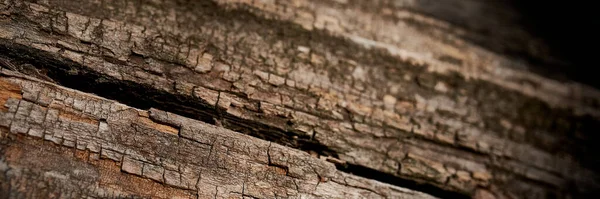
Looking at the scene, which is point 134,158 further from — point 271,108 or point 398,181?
point 398,181

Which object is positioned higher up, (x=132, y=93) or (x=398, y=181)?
(x=398, y=181)

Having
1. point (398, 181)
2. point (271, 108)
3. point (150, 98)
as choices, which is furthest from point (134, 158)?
point (398, 181)

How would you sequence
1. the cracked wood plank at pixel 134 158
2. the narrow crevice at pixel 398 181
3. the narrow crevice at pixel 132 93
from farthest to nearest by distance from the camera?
the narrow crevice at pixel 398 181 → the narrow crevice at pixel 132 93 → the cracked wood plank at pixel 134 158

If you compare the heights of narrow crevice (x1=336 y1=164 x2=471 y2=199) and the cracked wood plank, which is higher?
narrow crevice (x1=336 y1=164 x2=471 y2=199)

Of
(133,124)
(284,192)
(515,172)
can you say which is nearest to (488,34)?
(515,172)

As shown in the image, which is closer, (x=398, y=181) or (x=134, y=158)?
(x=134, y=158)

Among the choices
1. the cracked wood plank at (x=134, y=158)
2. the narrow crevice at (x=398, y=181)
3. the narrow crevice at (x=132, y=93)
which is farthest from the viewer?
the narrow crevice at (x=398, y=181)

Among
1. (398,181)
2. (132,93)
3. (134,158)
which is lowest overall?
(134,158)
